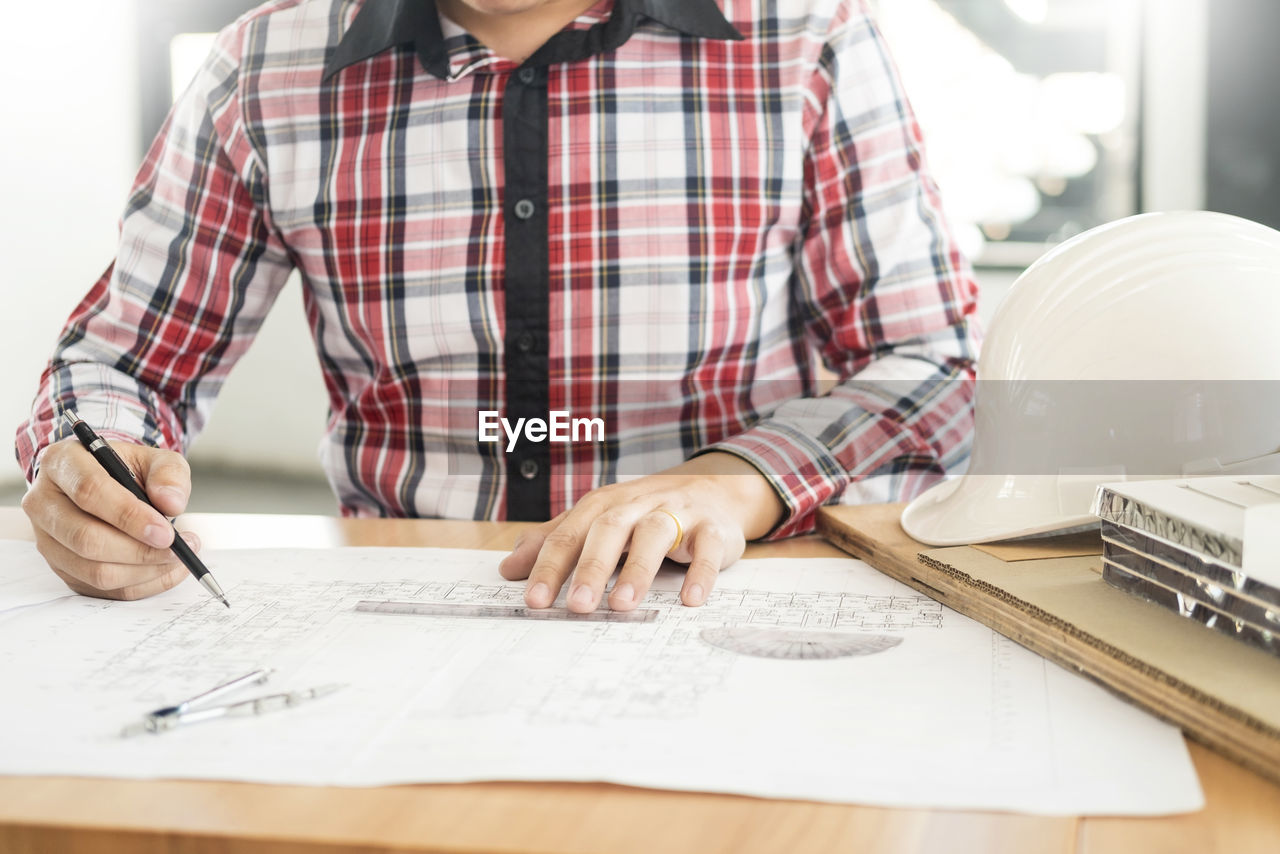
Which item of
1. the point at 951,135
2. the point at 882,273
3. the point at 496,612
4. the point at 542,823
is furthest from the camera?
the point at 951,135

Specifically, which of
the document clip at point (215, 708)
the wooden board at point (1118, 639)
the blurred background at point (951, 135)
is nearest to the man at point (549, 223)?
the wooden board at point (1118, 639)

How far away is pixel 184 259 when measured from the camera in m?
1.12

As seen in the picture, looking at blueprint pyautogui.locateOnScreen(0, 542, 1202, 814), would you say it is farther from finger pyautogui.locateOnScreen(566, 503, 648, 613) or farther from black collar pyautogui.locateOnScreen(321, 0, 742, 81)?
black collar pyautogui.locateOnScreen(321, 0, 742, 81)

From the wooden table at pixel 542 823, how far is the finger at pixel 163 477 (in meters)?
0.33

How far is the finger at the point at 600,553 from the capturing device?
2.12ft

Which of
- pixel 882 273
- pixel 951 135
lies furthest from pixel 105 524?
pixel 951 135

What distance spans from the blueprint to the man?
39 cm

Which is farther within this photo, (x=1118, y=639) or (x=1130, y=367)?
(x=1130, y=367)

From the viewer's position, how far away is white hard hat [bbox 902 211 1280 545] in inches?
25.5

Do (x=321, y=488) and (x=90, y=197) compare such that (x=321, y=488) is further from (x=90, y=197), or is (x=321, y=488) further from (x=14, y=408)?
(x=90, y=197)

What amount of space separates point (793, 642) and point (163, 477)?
0.47m

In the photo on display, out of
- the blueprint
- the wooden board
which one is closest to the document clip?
the blueprint

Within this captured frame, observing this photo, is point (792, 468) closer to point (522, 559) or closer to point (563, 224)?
point (522, 559)

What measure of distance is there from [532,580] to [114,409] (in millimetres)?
540
